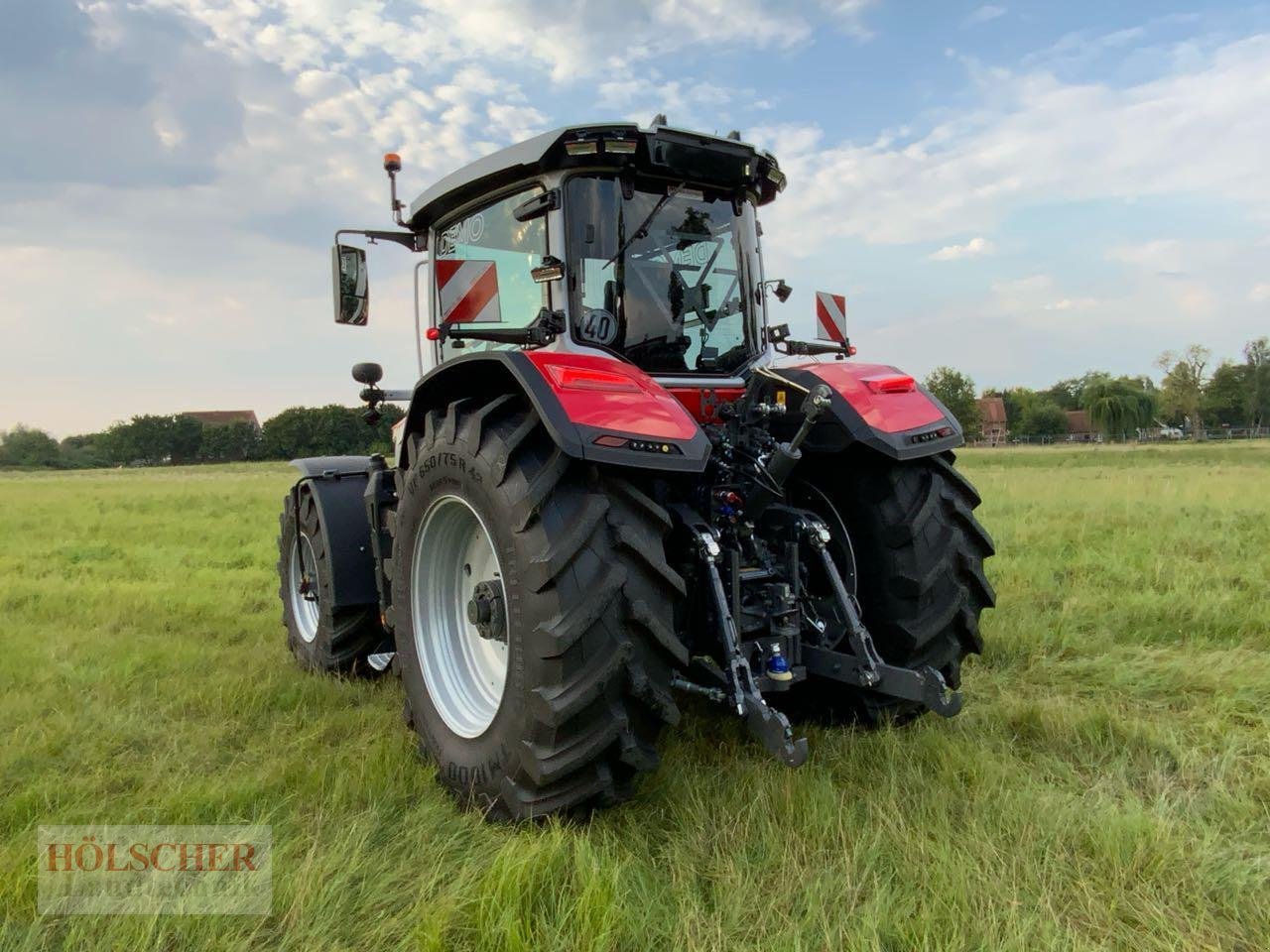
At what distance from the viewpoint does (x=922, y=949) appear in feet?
6.16

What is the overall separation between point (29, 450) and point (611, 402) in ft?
275

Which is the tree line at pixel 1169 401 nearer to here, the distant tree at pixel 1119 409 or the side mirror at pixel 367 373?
the distant tree at pixel 1119 409

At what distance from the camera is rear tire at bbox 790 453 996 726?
10.1 feet

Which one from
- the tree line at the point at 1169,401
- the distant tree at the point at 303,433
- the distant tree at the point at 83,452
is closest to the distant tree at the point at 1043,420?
the tree line at the point at 1169,401

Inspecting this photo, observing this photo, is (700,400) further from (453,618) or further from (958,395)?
(958,395)

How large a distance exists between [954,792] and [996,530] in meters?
6.70

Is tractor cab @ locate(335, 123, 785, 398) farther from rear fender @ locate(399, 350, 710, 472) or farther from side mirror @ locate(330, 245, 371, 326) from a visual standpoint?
rear fender @ locate(399, 350, 710, 472)

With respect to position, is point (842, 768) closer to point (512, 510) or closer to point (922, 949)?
point (922, 949)

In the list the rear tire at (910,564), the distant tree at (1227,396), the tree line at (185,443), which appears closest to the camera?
the rear tire at (910,564)

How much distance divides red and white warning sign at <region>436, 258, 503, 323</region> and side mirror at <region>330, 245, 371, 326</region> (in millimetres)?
555

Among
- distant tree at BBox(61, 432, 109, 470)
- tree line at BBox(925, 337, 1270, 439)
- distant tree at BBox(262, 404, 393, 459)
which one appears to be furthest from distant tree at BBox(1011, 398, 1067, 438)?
distant tree at BBox(61, 432, 109, 470)

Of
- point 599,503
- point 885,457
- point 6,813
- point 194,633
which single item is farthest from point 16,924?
point 194,633

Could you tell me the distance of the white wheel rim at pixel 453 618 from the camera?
3.12m

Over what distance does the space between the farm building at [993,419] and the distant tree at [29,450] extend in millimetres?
79072
